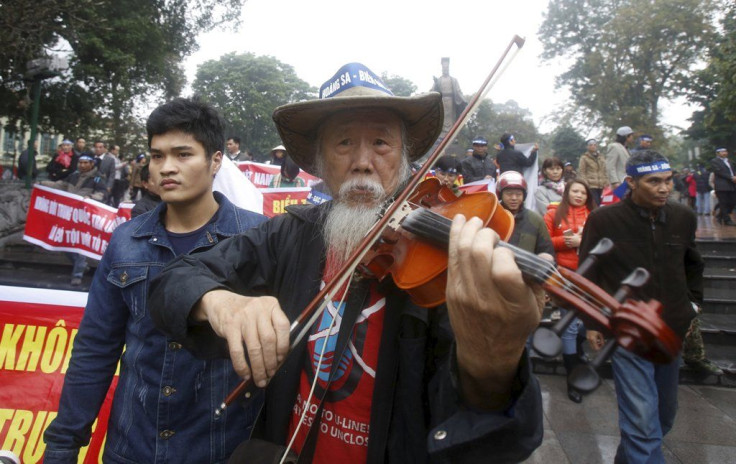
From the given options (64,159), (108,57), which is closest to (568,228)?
(64,159)

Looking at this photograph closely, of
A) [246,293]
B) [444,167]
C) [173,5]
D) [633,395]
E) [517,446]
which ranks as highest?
[173,5]

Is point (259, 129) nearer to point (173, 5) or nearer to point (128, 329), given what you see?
point (173, 5)

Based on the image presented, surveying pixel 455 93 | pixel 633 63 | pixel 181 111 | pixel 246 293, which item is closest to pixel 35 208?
pixel 181 111

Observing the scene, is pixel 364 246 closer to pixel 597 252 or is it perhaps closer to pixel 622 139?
pixel 597 252

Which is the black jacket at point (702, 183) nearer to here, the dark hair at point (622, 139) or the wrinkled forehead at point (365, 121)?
the dark hair at point (622, 139)

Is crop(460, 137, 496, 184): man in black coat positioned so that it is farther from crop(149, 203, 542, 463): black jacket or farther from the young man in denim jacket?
crop(149, 203, 542, 463): black jacket

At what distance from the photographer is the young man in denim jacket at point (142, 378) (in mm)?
1866

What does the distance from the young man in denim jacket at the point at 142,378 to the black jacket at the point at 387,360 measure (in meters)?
0.40

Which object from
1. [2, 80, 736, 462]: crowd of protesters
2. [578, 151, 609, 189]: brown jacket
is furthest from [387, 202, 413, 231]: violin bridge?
[578, 151, 609, 189]: brown jacket

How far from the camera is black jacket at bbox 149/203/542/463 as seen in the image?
1.15 meters

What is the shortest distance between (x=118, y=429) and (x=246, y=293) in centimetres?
84

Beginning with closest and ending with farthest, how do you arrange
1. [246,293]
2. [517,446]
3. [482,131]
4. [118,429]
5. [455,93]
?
[517,446]
[246,293]
[118,429]
[455,93]
[482,131]

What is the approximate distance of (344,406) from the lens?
4.93ft

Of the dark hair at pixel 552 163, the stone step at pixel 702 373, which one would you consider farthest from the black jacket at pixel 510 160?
the stone step at pixel 702 373
